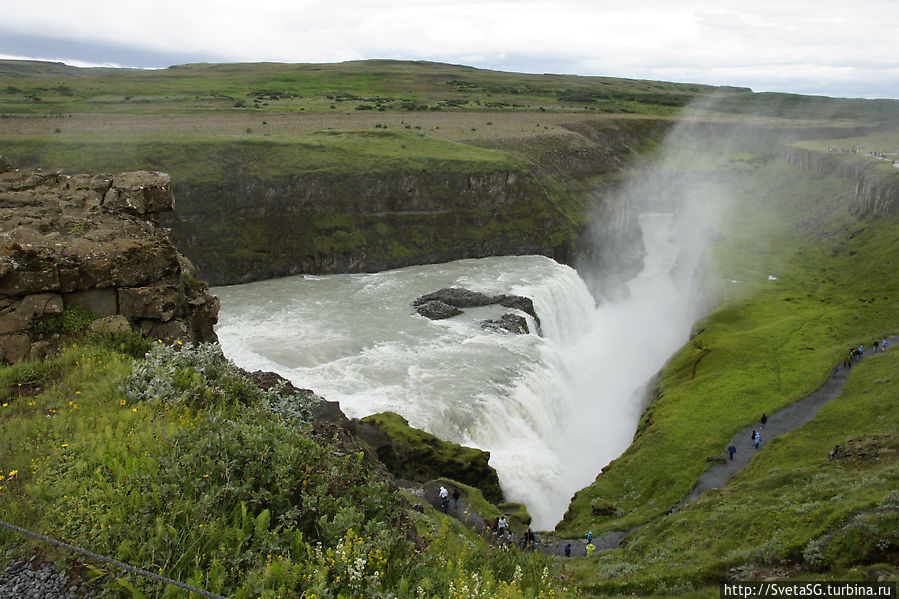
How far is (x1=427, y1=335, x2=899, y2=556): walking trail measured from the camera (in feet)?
93.3

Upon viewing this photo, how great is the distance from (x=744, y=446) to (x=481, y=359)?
1882 centimetres

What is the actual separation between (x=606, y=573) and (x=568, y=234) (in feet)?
215

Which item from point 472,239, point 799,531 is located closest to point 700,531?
point 799,531

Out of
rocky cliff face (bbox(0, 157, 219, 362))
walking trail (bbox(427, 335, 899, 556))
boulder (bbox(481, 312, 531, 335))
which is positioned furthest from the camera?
boulder (bbox(481, 312, 531, 335))

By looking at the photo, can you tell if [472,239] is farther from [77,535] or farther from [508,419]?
[77,535]

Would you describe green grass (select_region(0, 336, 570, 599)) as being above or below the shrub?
below

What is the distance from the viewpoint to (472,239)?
7762cm

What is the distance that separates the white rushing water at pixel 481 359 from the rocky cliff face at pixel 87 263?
1754 cm

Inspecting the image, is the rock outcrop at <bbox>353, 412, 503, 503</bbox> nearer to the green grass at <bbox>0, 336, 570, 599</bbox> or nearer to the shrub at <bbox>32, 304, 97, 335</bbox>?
the shrub at <bbox>32, 304, 97, 335</bbox>

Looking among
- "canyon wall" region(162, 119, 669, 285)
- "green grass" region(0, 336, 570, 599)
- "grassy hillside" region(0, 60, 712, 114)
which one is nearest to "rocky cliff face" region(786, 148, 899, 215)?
"canyon wall" region(162, 119, 669, 285)

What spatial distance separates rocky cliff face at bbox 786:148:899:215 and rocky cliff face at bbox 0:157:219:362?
349 feet

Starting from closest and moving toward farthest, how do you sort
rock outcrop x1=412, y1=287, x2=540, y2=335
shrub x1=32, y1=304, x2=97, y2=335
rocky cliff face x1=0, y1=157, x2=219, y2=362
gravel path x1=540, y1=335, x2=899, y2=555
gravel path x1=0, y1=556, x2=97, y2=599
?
1. gravel path x1=0, y1=556, x2=97, y2=599
2. rocky cliff face x1=0, y1=157, x2=219, y2=362
3. shrub x1=32, y1=304, x2=97, y2=335
4. gravel path x1=540, y1=335, x2=899, y2=555
5. rock outcrop x1=412, y1=287, x2=540, y2=335

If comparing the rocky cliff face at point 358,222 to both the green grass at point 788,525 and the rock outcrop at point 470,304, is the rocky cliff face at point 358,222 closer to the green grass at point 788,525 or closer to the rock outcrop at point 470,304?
the rock outcrop at point 470,304

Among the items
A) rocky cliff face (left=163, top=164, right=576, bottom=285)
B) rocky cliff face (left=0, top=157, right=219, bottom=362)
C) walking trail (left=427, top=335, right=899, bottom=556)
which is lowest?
walking trail (left=427, top=335, right=899, bottom=556)
